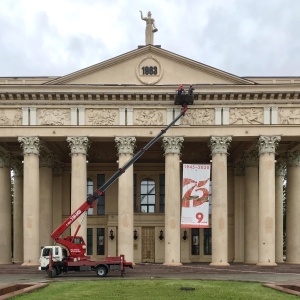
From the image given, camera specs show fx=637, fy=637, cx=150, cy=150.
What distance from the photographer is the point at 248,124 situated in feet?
151

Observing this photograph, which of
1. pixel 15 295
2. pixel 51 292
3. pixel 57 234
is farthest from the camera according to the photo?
pixel 57 234

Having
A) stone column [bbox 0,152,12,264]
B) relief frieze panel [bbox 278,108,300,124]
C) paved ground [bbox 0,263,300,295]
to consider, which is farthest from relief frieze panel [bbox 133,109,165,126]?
stone column [bbox 0,152,12,264]

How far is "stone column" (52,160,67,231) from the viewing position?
54.6 metres

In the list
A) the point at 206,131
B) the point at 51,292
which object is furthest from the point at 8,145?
the point at 51,292

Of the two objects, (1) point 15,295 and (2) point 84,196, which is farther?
(2) point 84,196

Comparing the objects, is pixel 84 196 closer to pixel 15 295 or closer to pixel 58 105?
pixel 58 105

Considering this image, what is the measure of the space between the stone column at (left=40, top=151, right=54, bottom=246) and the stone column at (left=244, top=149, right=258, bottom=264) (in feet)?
51.9

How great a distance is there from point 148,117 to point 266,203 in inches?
412

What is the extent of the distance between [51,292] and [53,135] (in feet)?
68.8

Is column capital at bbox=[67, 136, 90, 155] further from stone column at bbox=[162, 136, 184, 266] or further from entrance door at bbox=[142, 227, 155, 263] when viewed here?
entrance door at bbox=[142, 227, 155, 263]

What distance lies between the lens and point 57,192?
181ft

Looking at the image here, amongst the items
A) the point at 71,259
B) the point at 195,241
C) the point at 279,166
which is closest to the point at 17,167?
the point at 195,241

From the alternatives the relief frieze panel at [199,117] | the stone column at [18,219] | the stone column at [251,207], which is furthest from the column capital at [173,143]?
the stone column at [18,219]

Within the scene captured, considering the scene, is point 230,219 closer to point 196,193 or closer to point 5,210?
point 196,193
